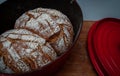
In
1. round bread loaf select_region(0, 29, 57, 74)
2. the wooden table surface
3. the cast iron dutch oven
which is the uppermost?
the cast iron dutch oven

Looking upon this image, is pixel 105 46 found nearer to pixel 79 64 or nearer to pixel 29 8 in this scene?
pixel 79 64

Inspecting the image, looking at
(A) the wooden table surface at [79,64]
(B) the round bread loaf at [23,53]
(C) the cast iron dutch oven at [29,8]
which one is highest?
(C) the cast iron dutch oven at [29,8]

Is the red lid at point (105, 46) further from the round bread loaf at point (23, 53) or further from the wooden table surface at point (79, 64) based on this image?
the round bread loaf at point (23, 53)

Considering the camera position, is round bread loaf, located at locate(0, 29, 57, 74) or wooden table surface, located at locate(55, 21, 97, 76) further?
wooden table surface, located at locate(55, 21, 97, 76)

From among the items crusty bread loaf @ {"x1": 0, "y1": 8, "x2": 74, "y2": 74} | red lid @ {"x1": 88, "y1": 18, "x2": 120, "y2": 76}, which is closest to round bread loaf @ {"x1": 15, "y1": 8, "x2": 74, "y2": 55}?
crusty bread loaf @ {"x1": 0, "y1": 8, "x2": 74, "y2": 74}

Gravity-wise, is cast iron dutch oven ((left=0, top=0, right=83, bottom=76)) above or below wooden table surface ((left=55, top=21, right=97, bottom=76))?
above

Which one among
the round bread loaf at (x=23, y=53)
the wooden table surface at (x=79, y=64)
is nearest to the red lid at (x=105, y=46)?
the wooden table surface at (x=79, y=64)

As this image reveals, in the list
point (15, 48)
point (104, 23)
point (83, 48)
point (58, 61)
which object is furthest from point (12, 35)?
point (104, 23)

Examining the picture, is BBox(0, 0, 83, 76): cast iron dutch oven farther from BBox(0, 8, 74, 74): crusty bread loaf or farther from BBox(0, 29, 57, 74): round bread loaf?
BBox(0, 29, 57, 74): round bread loaf

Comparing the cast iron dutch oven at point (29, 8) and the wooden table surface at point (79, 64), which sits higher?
the cast iron dutch oven at point (29, 8)
